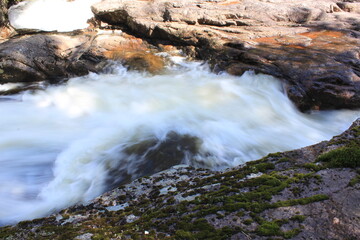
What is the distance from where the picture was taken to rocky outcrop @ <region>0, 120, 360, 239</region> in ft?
9.22

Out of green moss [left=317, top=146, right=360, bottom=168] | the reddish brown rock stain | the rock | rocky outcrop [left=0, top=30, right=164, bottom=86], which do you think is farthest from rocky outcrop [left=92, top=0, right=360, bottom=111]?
green moss [left=317, top=146, right=360, bottom=168]

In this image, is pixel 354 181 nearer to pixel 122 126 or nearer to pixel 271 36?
pixel 122 126

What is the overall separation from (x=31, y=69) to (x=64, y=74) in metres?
1.44

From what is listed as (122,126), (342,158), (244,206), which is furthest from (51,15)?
(342,158)

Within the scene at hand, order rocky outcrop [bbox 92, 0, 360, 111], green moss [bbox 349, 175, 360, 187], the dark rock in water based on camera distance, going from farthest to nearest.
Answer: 1. rocky outcrop [bbox 92, 0, 360, 111]
2. the dark rock in water
3. green moss [bbox 349, 175, 360, 187]

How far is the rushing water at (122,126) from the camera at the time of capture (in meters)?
5.93

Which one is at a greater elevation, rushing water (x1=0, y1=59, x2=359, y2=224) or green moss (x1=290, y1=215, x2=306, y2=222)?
green moss (x1=290, y1=215, x2=306, y2=222)

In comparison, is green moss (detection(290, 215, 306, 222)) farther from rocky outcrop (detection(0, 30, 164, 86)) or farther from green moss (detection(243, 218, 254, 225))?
rocky outcrop (detection(0, 30, 164, 86))

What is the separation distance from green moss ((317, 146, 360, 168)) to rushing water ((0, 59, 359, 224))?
286cm

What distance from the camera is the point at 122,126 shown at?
862cm

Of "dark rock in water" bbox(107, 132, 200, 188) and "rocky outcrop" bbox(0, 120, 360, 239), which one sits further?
"dark rock in water" bbox(107, 132, 200, 188)

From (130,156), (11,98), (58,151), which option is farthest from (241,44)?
(11,98)

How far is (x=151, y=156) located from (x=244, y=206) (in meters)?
4.09

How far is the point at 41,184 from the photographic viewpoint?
591cm
